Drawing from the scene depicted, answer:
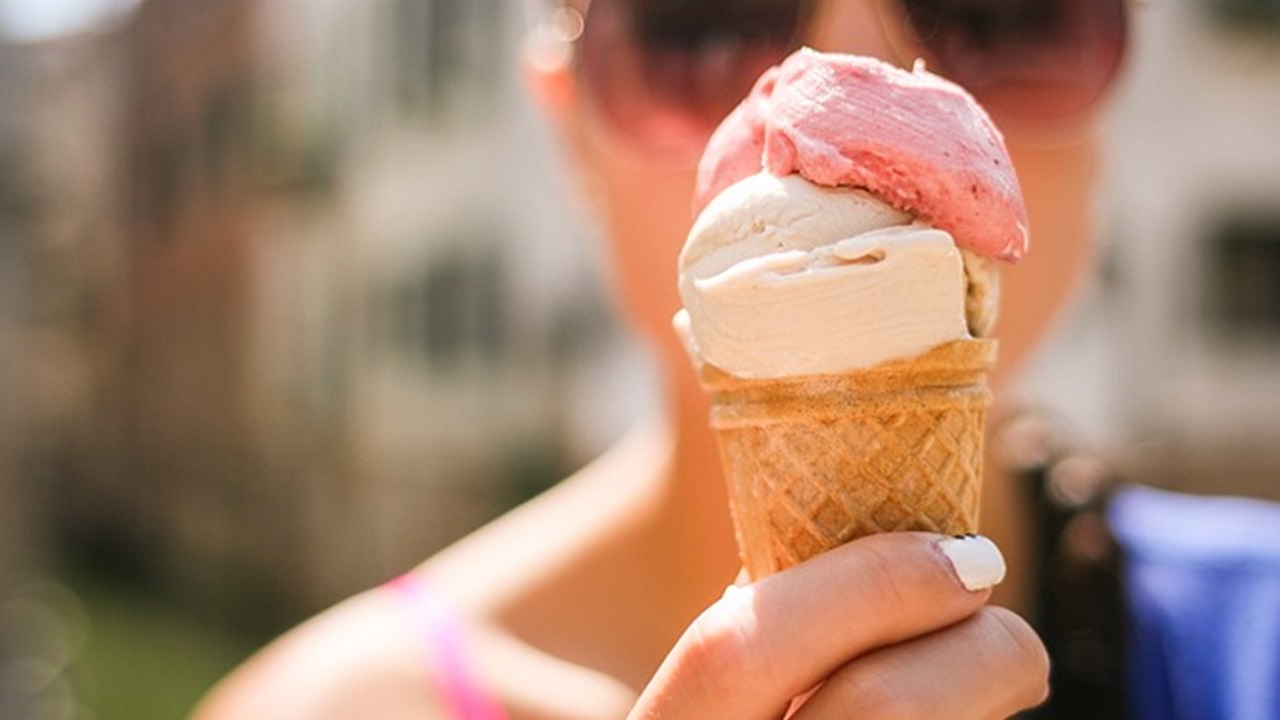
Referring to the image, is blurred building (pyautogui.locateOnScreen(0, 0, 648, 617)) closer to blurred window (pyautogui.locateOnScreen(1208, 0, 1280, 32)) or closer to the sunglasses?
blurred window (pyautogui.locateOnScreen(1208, 0, 1280, 32))

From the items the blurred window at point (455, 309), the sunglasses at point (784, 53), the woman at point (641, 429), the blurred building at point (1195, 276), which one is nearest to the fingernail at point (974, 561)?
the woman at point (641, 429)

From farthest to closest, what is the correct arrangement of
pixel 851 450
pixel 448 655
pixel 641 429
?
pixel 641 429
pixel 448 655
pixel 851 450

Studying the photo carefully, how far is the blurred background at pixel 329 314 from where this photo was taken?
50.5 feet

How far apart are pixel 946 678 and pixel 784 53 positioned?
1.15 meters

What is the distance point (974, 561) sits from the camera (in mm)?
1295

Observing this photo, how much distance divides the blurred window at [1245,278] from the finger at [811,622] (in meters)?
15.6

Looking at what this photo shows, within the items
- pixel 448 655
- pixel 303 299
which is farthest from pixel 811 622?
pixel 303 299

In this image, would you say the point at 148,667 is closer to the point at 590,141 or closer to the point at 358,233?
the point at 358,233

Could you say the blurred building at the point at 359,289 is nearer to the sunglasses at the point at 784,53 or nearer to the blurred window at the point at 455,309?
the blurred window at the point at 455,309

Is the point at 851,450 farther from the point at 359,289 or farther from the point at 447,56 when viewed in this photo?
the point at 359,289

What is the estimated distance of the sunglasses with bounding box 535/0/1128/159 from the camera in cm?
201

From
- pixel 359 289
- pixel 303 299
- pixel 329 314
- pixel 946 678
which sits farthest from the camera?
pixel 303 299

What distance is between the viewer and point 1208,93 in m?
15.8

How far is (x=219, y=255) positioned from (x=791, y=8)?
27278 mm
